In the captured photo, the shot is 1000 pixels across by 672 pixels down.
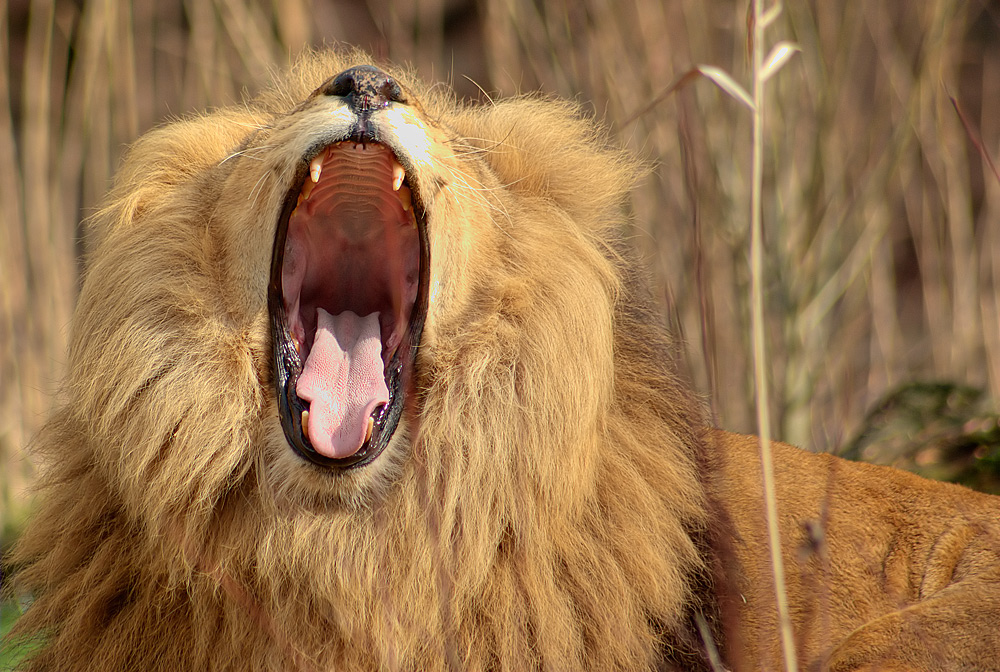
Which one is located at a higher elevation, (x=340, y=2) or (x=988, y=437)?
(x=340, y=2)

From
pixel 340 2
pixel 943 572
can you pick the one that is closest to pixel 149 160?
pixel 943 572

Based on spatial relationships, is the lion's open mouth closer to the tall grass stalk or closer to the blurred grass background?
the tall grass stalk

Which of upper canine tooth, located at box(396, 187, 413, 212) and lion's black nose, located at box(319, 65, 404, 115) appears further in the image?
upper canine tooth, located at box(396, 187, 413, 212)

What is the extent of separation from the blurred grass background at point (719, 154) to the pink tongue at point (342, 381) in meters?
2.12

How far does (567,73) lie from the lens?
200 inches

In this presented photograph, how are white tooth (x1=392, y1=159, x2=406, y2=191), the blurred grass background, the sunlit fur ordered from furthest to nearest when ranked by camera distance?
the blurred grass background → white tooth (x1=392, y1=159, x2=406, y2=191) → the sunlit fur

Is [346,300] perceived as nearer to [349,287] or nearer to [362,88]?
[349,287]

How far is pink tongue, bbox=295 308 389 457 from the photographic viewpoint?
2467 millimetres

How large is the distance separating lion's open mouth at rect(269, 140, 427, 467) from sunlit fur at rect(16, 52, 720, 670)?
0.06 meters

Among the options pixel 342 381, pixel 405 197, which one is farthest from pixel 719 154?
pixel 342 381

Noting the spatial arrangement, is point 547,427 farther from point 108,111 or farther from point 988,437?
point 108,111

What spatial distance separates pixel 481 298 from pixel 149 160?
937mm

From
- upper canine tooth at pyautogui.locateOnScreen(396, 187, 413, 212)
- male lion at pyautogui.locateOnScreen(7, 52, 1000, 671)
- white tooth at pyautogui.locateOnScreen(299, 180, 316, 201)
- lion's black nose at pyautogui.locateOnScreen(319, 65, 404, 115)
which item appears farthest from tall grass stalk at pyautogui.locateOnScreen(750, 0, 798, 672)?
white tooth at pyautogui.locateOnScreen(299, 180, 316, 201)

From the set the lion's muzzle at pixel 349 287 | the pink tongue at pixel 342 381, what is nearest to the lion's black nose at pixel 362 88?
the lion's muzzle at pixel 349 287
